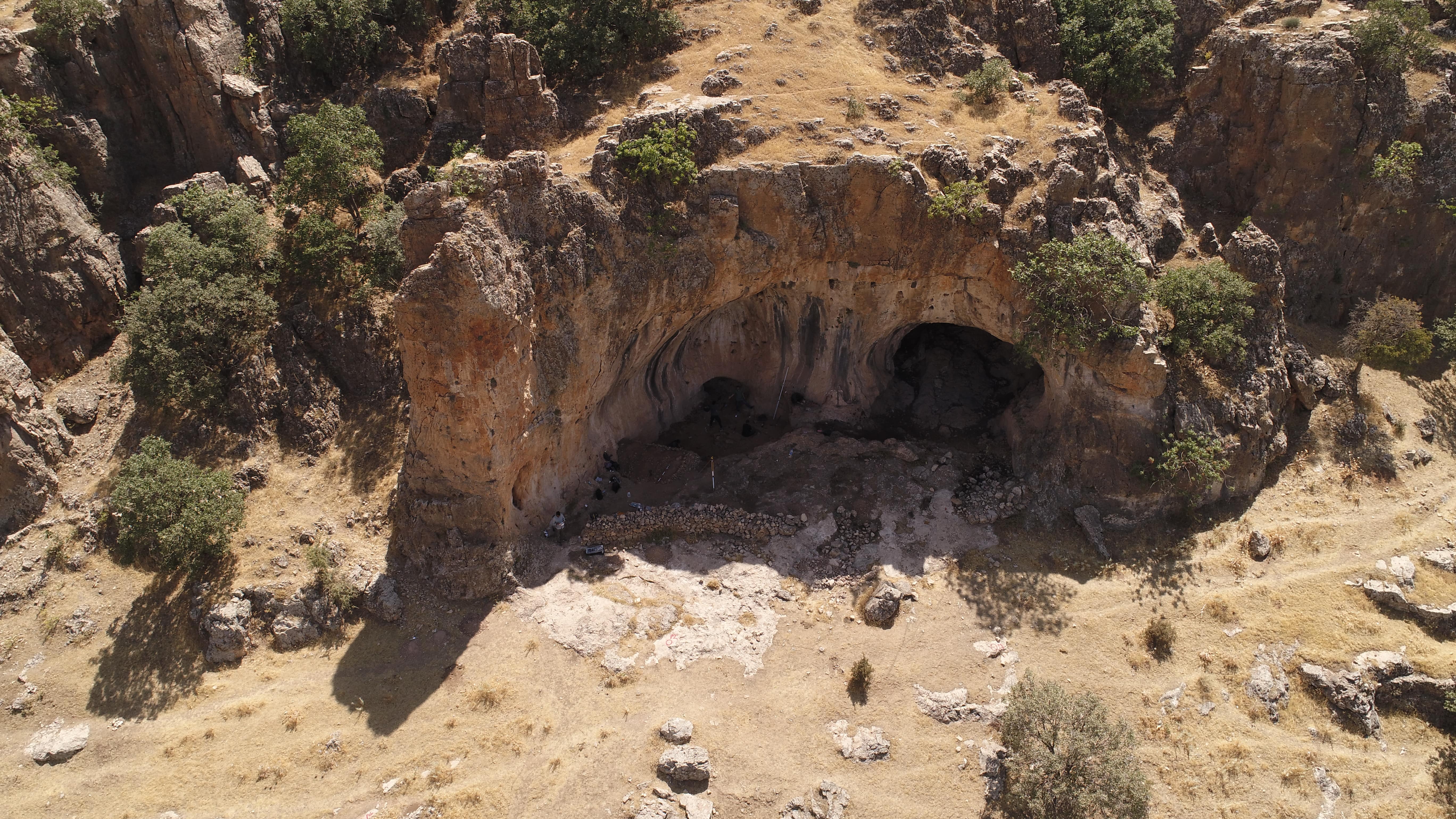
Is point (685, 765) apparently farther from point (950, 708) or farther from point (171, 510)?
point (171, 510)

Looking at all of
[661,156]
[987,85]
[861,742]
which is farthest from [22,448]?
[987,85]

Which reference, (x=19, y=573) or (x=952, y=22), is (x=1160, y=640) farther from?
(x=19, y=573)

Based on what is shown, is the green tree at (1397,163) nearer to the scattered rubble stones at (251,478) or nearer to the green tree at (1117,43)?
the green tree at (1117,43)

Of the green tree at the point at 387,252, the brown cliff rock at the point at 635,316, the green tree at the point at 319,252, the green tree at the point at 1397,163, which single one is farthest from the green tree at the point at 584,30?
the green tree at the point at 1397,163

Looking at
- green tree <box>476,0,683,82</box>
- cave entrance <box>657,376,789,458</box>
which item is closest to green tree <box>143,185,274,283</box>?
green tree <box>476,0,683,82</box>

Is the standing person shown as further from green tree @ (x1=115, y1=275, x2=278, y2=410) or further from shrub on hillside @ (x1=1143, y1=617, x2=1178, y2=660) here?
green tree @ (x1=115, y1=275, x2=278, y2=410)

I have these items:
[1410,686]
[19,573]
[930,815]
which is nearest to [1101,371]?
[1410,686]

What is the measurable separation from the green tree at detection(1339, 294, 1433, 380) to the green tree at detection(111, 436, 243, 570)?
3927cm

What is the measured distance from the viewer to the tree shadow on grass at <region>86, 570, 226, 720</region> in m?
21.5

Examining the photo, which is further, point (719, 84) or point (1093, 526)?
point (719, 84)

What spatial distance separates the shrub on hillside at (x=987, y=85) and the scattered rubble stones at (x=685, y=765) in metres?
24.3

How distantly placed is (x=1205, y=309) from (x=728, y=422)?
58.4 ft

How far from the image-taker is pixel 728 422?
3325 centimetres

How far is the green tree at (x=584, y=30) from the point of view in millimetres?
29469
